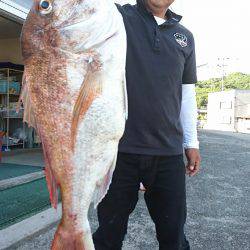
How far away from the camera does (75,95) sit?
6.46 feet

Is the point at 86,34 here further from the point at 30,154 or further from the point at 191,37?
the point at 30,154

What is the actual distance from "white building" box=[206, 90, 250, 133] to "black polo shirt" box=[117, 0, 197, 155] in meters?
54.3

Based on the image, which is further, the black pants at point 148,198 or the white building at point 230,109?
the white building at point 230,109

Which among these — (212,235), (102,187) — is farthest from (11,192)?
(102,187)

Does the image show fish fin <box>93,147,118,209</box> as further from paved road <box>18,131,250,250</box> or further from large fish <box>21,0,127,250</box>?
paved road <box>18,131,250,250</box>

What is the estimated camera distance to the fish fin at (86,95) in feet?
6.43

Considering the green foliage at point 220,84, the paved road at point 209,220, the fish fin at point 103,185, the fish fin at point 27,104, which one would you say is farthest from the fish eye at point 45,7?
the green foliage at point 220,84

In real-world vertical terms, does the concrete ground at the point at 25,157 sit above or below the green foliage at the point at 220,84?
below

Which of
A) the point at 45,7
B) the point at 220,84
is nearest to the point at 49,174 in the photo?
the point at 45,7

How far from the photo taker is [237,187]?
27.1ft

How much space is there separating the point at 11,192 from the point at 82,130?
15.2 ft

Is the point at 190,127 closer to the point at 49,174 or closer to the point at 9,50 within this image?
the point at 49,174

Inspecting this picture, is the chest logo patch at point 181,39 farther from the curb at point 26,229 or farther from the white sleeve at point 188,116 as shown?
the curb at point 26,229

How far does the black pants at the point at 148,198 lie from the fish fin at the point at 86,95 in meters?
0.70
